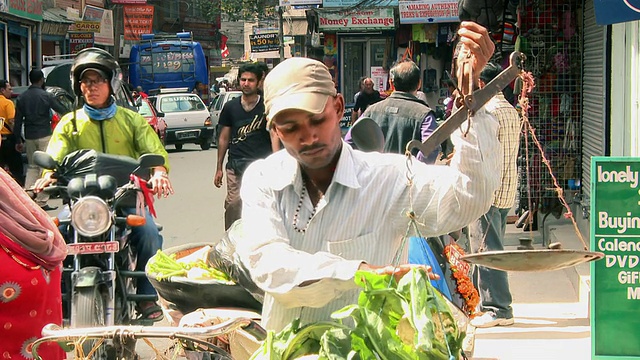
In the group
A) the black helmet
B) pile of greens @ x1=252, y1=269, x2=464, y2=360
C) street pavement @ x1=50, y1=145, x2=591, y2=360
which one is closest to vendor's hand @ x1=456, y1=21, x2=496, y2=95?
pile of greens @ x1=252, y1=269, x2=464, y2=360

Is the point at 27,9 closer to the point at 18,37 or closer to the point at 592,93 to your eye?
the point at 18,37

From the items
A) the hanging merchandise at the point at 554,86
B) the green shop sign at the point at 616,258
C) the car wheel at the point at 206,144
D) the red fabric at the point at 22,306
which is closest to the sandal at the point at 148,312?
the red fabric at the point at 22,306

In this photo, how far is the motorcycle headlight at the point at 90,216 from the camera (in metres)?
5.36

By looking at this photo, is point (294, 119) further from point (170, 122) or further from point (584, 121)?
point (170, 122)

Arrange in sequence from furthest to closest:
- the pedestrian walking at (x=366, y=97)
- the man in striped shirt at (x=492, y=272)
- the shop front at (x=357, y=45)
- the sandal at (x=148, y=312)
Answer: the shop front at (x=357, y=45) → the pedestrian walking at (x=366, y=97) → the man in striped shirt at (x=492, y=272) → the sandal at (x=148, y=312)

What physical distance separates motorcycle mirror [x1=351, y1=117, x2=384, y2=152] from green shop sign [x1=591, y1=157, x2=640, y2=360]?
2.10 m

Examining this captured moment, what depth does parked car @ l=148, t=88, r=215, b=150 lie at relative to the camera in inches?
1061

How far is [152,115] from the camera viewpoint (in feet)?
78.0

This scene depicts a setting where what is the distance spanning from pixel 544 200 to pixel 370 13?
54.1 feet

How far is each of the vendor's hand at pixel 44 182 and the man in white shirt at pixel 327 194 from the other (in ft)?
9.85

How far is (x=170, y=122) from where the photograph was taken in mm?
26969

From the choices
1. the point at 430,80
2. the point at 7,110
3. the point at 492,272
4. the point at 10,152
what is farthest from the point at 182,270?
the point at 430,80

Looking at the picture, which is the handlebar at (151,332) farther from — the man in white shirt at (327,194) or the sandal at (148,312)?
the sandal at (148,312)

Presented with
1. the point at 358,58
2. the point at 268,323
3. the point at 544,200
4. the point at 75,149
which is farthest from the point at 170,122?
the point at 268,323
